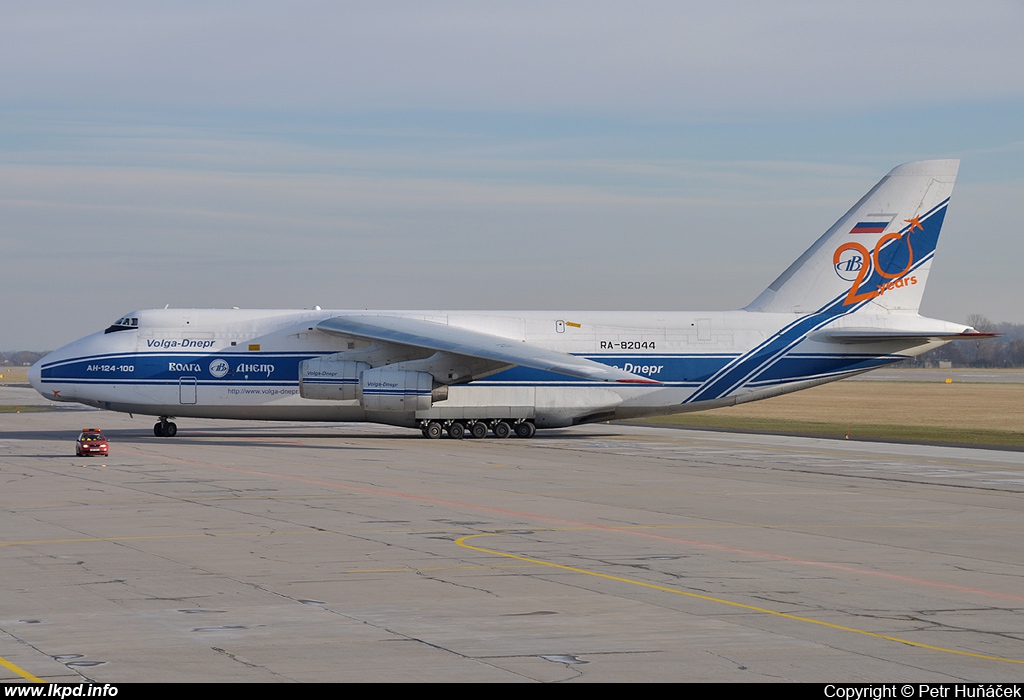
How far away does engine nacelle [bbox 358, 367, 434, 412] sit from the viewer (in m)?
38.0

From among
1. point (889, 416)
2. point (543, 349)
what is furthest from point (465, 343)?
point (889, 416)

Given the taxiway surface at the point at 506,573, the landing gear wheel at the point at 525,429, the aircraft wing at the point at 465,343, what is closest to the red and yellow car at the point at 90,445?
the taxiway surface at the point at 506,573

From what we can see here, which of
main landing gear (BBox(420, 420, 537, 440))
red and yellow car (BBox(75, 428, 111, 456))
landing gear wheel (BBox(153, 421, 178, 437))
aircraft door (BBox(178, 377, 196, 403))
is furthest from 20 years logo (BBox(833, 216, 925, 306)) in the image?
red and yellow car (BBox(75, 428, 111, 456))

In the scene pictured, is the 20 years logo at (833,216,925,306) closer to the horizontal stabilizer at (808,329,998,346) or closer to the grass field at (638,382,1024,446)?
the horizontal stabilizer at (808,329,998,346)

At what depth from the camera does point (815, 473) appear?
29125 mm

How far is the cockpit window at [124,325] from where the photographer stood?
40.7 m

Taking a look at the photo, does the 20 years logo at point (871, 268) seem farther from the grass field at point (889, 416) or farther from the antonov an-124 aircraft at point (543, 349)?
the grass field at point (889, 416)

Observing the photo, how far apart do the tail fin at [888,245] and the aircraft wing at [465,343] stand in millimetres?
7949

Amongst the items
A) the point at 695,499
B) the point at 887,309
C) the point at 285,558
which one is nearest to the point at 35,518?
the point at 285,558

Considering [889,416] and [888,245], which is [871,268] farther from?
[889,416]

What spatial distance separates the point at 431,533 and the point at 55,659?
27.5ft

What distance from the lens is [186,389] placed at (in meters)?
39.6

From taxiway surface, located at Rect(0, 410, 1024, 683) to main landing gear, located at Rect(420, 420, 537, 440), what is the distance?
11079 mm
